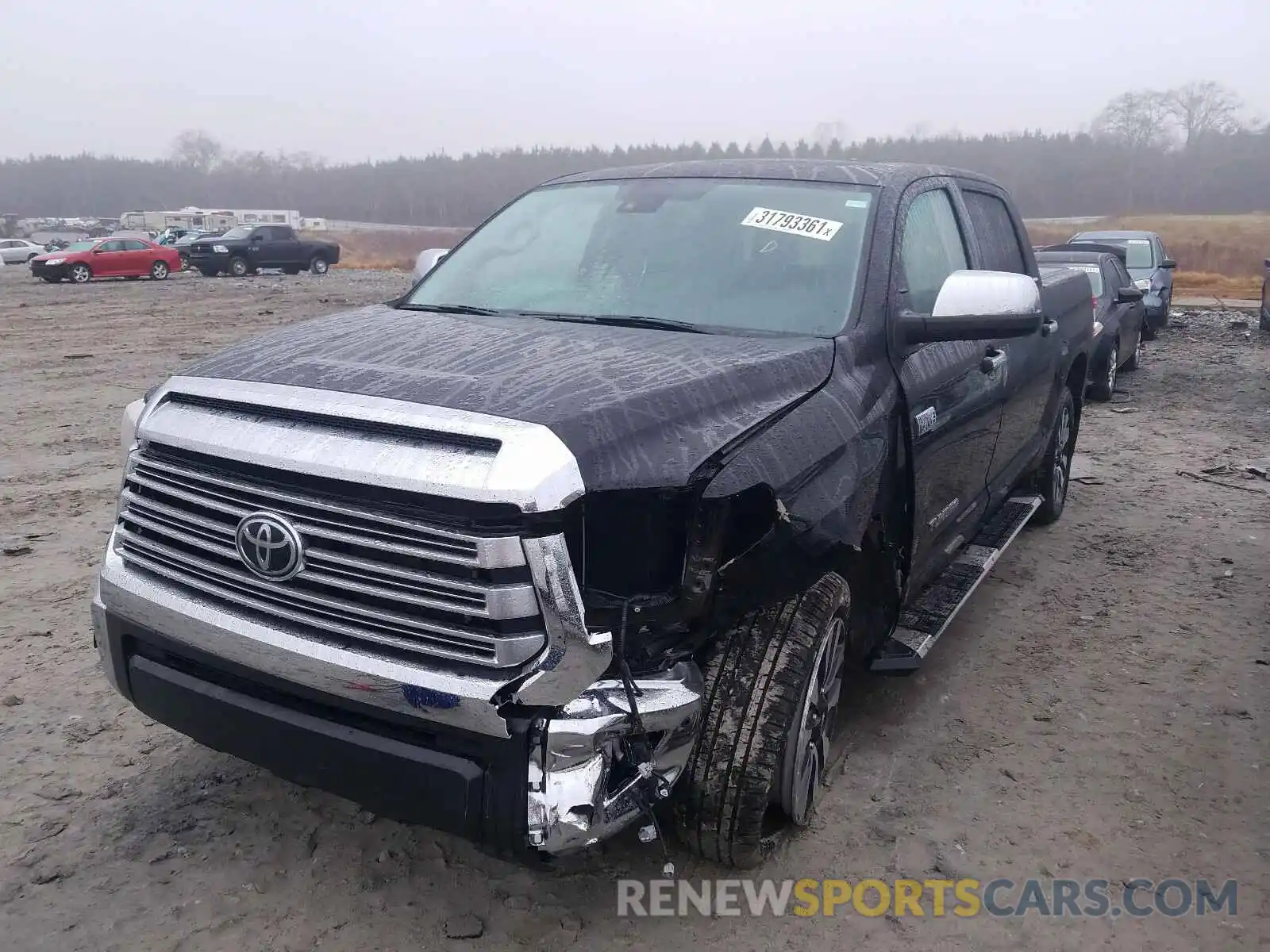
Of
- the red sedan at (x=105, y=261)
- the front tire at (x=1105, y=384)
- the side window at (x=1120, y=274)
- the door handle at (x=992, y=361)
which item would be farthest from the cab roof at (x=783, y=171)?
the red sedan at (x=105, y=261)

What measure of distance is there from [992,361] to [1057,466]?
245cm

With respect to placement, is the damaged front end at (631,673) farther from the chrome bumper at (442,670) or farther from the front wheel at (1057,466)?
the front wheel at (1057,466)

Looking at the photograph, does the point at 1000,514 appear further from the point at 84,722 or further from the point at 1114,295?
the point at 1114,295

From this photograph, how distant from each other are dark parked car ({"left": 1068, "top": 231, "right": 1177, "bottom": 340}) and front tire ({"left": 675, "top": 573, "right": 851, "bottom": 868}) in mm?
14229

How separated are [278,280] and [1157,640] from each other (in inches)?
1120

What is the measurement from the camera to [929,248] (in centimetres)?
378

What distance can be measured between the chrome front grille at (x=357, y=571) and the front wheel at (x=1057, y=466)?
14.6ft

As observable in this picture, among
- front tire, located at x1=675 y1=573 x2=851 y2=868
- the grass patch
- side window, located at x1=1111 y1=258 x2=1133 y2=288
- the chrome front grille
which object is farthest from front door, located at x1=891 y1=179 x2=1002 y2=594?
the grass patch

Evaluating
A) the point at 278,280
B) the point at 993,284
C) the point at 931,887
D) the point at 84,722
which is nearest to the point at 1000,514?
the point at 993,284

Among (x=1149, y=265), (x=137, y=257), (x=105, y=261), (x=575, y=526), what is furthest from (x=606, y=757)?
(x=137, y=257)

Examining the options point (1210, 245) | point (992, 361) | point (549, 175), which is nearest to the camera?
point (992, 361)

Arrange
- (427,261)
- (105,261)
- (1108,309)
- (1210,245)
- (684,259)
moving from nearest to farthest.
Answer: (684,259), (427,261), (1108,309), (105,261), (1210,245)

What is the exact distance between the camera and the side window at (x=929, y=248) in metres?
3.52

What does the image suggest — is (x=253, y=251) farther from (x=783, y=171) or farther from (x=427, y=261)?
(x=783, y=171)
